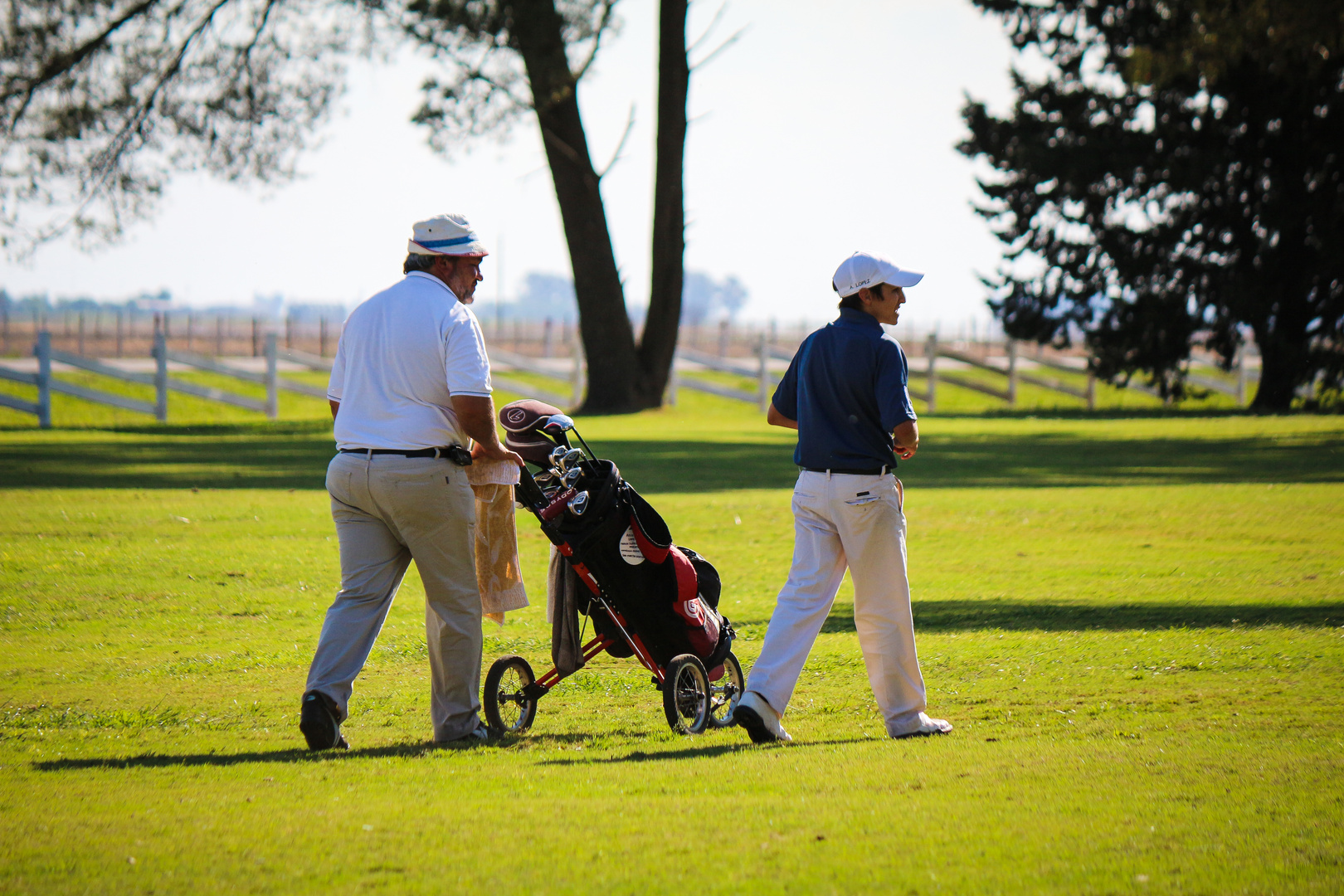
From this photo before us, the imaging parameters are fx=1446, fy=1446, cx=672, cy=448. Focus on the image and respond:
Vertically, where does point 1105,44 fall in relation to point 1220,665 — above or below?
above

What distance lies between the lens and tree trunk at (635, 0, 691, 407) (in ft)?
99.7

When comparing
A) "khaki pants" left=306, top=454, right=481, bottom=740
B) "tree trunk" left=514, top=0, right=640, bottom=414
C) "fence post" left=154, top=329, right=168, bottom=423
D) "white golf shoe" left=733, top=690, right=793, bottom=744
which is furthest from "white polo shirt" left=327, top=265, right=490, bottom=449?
"tree trunk" left=514, top=0, right=640, bottom=414

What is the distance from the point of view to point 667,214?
31.1 meters

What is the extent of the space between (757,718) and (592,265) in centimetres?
2607

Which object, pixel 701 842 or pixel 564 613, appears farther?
pixel 564 613

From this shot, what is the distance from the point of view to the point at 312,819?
14.8 ft

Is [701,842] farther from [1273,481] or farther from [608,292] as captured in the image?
[608,292]

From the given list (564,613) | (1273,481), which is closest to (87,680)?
(564,613)

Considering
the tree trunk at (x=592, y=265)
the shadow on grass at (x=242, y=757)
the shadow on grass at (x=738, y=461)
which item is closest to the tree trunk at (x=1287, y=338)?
the shadow on grass at (x=738, y=461)

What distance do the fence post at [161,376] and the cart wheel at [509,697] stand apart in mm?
23023

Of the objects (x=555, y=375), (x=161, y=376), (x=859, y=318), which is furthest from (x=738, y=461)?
(x=555, y=375)

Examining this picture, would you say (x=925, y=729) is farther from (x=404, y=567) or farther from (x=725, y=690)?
(x=404, y=567)

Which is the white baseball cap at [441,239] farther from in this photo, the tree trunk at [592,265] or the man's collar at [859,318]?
the tree trunk at [592,265]

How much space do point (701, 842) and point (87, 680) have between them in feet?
13.8
